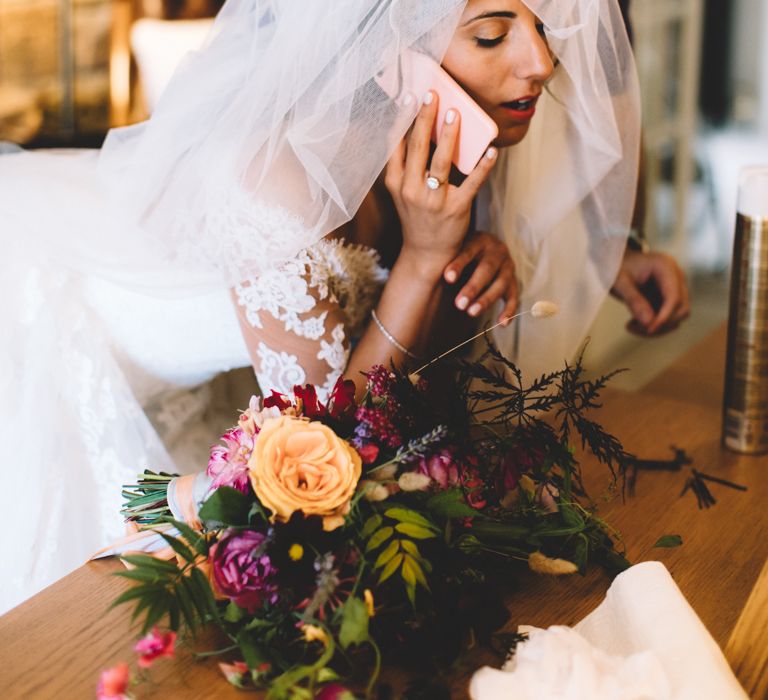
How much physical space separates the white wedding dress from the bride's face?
0.95 feet

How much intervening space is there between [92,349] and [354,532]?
2.50ft

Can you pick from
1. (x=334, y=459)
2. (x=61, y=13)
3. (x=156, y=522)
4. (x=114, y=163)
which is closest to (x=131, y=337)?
(x=114, y=163)

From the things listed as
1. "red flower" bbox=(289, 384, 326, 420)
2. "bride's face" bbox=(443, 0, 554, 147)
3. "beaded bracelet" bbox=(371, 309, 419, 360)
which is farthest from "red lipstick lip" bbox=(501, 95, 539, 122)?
"red flower" bbox=(289, 384, 326, 420)

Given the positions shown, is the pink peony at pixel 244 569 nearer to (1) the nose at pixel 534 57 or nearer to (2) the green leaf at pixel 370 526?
(2) the green leaf at pixel 370 526

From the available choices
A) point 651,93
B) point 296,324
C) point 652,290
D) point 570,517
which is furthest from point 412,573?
point 651,93

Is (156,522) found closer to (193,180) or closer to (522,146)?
(193,180)

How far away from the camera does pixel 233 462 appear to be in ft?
2.51

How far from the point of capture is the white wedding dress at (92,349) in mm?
1201

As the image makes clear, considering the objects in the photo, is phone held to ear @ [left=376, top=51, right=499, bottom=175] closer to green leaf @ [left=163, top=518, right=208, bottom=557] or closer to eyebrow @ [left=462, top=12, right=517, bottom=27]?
eyebrow @ [left=462, top=12, right=517, bottom=27]

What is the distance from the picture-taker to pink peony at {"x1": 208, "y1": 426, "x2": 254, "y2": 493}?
2.44 feet

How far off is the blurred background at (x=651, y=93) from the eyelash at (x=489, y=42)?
757 mm

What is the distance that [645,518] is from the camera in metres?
1.00

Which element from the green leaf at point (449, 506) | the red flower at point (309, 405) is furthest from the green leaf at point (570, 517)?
the red flower at point (309, 405)

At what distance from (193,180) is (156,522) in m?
0.56
